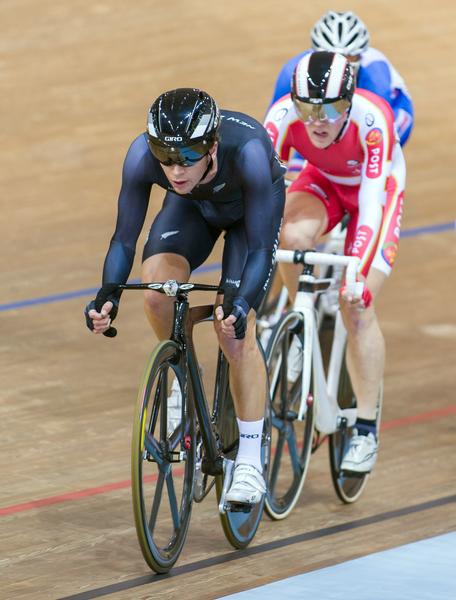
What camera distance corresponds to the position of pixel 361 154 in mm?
4953

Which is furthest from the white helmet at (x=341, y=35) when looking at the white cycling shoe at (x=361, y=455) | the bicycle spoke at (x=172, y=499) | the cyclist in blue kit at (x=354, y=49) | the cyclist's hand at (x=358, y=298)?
the bicycle spoke at (x=172, y=499)

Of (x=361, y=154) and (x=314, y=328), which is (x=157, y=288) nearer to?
(x=314, y=328)

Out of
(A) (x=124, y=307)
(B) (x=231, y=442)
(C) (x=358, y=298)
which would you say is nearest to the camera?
(B) (x=231, y=442)

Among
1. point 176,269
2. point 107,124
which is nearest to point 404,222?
point 107,124

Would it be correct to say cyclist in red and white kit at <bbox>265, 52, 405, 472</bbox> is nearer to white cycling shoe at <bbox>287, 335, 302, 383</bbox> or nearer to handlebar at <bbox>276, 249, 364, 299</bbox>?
handlebar at <bbox>276, 249, 364, 299</bbox>

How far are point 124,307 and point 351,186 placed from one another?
6.88ft

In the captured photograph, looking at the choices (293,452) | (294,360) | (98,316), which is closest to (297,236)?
(294,360)

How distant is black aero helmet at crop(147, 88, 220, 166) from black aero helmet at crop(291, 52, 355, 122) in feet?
2.77

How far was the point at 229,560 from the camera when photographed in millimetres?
4297

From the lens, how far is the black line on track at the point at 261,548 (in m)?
3.96

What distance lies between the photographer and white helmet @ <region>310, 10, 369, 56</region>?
631 cm

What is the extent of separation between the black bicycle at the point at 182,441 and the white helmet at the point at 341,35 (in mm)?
2342

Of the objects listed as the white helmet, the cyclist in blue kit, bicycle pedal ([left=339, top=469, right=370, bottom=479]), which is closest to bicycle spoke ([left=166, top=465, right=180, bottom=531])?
bicycle pedal ([left=339, top=469, right=370, bottom=479])

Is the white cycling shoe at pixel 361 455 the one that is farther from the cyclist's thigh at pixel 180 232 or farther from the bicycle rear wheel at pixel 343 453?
the cyclist's thigh at pixel 180 232
